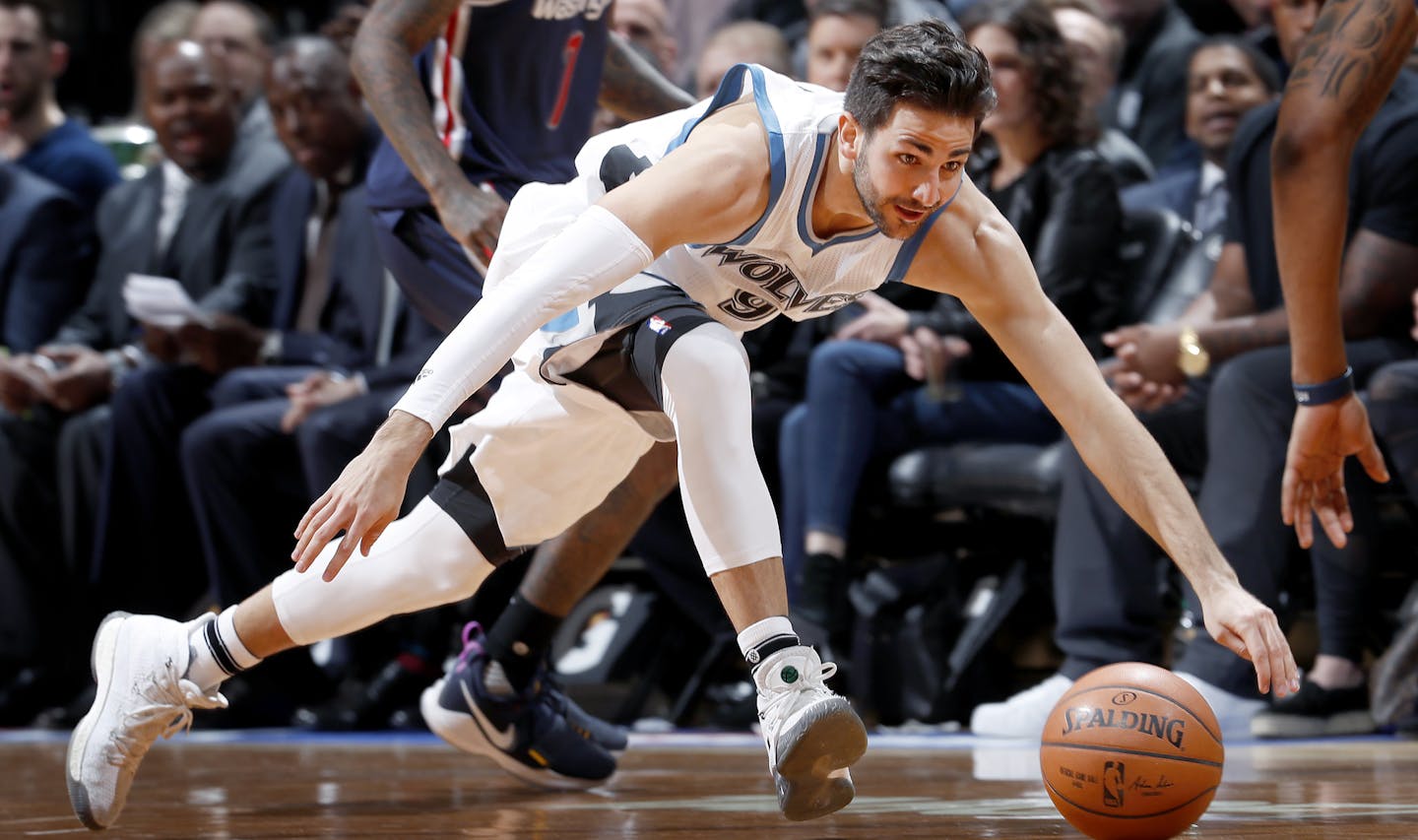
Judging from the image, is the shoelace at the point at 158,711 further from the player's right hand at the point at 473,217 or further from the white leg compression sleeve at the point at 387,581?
the player's right hand at the point at 473,217

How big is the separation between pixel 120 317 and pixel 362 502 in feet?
15.9

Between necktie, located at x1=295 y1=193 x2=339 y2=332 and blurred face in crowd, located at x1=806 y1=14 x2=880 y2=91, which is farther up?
blurred face in crowd, located at x1=806 y1=14 x2=880 y2=91

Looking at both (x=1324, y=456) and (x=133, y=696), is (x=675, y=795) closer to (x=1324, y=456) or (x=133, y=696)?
(x=133, y=696)

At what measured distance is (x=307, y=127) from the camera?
6414 millimetres

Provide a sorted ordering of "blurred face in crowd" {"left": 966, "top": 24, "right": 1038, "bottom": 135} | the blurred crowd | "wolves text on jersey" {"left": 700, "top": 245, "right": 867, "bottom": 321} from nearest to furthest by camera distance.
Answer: "wolves text on jersey" {"left": 700, "top": 245, "right": 867, "bottom": 321} → the blurred crowd → "blurred face in crowd" {"left": 966, "top": 24, "right": 1038, "bottom": 135}

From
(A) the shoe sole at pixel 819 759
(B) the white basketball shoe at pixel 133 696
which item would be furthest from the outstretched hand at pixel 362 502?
(B) the white basketball shoe at pixel 133 696

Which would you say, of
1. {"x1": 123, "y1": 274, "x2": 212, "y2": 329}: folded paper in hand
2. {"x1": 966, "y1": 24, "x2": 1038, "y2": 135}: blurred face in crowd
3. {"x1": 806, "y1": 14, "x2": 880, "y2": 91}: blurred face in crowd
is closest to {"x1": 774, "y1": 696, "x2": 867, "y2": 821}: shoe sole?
{"x1": 966, "y1": 24, "x2": 1038, "y2": 135}: blurred face in crowd

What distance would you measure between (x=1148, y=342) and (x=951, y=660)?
3.62 feet

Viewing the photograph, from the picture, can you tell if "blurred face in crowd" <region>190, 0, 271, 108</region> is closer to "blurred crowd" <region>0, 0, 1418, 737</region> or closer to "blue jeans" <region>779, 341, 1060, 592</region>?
"blurred crowd" <region>0, 0, 1418, 737</region>

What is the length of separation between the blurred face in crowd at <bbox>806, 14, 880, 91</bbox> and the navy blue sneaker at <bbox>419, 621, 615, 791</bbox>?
8.60 feet

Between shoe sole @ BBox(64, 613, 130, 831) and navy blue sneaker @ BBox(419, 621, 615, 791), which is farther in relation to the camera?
navy blue sneaker @ BBox(419, 621, 615, 791)

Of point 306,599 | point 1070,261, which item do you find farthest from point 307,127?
point 306,599

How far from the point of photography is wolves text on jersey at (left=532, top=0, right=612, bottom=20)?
Answer: 4.10 metres

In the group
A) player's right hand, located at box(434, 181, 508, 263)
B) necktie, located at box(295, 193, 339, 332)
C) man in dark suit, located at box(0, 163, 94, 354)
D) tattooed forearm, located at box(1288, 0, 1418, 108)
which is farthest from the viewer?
man in dark suit, located at box(0, 163, 94, 354)
